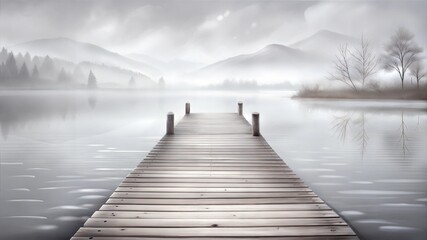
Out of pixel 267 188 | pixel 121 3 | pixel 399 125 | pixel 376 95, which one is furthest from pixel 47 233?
pixel 121 3

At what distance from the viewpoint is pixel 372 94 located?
36.7m

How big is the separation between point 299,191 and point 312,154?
19.2 feet

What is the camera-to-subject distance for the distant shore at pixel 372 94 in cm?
3334

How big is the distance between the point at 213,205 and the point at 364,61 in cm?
4317

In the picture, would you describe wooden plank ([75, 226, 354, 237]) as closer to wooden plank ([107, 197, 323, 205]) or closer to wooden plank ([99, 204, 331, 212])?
wooden plank ([99, 204, 331, 212])

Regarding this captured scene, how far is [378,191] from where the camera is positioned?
234 inches

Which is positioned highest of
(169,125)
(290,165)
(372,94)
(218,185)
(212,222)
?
(372,94)

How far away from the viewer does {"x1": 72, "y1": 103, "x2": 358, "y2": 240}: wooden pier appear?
10.3ft

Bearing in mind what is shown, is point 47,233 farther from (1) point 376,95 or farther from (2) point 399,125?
(1) point 376,95

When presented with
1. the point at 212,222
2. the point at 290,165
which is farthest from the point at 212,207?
the point at 290,165

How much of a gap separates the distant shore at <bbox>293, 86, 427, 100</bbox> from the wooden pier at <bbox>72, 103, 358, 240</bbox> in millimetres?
33604

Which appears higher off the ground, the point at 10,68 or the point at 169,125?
the point at 10,68

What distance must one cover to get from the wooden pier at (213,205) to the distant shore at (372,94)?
3360cm

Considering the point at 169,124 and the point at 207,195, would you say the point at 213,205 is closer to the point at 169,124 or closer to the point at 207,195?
the point at 207,195
